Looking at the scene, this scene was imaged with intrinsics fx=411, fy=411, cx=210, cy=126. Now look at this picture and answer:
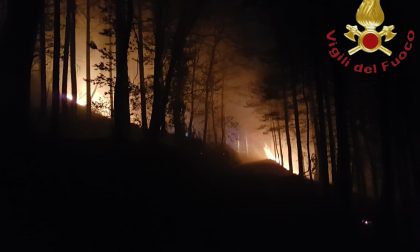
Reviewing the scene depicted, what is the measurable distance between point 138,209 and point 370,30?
1178 centimetres

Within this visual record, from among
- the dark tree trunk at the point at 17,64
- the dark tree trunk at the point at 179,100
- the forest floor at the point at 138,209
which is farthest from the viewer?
the dark tree trunk at the point at 179,100

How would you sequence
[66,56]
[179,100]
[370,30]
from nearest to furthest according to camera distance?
1. [370,30]
2. [66,56]
3. [179,100]

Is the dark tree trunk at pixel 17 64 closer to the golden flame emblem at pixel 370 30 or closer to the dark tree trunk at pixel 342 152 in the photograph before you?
the dark tree trunk at pixel 342 152

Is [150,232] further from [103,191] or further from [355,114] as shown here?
[355,114]

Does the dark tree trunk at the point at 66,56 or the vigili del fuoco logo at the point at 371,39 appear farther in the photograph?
the dark tree trunk at the point at 66,56

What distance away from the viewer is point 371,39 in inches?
647

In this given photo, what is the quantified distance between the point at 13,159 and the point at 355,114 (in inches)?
915

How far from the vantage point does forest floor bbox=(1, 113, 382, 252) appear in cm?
789

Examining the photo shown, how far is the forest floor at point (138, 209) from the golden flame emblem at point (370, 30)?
266 inches

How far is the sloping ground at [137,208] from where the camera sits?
25.9 ft

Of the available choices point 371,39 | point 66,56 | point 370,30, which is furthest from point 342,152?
point 66,56

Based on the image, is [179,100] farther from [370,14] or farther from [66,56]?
[370,14]

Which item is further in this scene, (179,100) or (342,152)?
(179,100)

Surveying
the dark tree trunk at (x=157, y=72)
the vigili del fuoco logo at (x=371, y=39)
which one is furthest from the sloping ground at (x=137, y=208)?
the vigili del fuoco logo at (x=371, y=39)
